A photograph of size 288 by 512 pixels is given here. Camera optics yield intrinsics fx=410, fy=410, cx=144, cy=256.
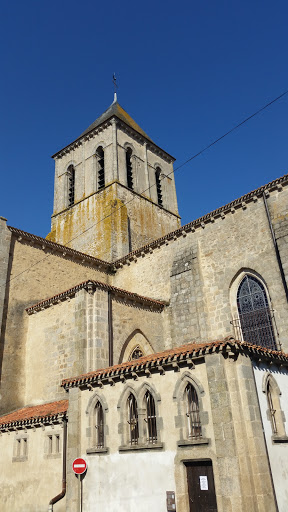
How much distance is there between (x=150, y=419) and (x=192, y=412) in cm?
114

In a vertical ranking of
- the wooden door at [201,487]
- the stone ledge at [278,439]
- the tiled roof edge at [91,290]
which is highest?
the tiled roof edge at [91,290]

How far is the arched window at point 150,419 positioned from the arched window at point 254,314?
5189 mm

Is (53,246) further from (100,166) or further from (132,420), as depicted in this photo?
(100,166)

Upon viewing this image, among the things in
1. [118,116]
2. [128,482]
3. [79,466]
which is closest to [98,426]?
[79,466]

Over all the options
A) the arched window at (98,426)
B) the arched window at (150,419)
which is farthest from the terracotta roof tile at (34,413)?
the arched window at (150,419)

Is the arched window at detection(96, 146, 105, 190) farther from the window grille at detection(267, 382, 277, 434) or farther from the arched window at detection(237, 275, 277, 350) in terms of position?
the window grille at detection(267, 382, 277, 434)

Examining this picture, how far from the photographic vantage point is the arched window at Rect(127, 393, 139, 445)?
898cm

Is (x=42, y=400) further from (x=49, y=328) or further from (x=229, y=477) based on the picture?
(x=229, y=477)

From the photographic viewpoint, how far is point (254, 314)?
13.3 metres

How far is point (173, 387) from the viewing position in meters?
Result: 8.45

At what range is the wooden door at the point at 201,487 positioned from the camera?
7457 mm

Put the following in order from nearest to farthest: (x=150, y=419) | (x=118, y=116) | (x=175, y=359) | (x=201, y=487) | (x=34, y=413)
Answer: (x=201, y=487) → (x=175, y=359) → (x=150, y=419) → (x=34, y=413) → (x=118, y=116)

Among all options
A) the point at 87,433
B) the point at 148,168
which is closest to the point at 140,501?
the point at 87,433

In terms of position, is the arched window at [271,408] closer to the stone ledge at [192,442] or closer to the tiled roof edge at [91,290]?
the stone ledge at [192,442]
